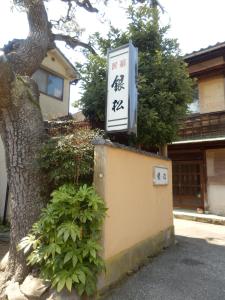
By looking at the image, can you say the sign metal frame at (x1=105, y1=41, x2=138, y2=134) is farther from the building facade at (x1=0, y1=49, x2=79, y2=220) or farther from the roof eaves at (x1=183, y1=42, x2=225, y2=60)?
the roof eaves at (x1=183, y1=42, x2=225, y2=60)

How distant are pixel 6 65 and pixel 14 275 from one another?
3.88 metres

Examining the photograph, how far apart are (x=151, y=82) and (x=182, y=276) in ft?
14.5

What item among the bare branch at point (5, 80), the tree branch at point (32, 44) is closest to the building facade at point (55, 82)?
the tree branch at point (32, 44)

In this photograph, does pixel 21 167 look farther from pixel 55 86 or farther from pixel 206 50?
pixel 206 50

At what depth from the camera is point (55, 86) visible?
1295 centimetres

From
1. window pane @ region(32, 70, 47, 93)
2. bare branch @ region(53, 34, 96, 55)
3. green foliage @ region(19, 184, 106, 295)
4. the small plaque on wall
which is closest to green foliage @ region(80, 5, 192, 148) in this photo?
the small plaque on wall

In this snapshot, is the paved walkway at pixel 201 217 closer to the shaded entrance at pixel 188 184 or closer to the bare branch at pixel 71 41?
the shaded entrance at pixel 188 184

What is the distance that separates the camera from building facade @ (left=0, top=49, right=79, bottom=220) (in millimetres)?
11977

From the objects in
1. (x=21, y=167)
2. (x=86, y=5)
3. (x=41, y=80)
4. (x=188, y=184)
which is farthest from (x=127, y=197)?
(x=41, y=80)

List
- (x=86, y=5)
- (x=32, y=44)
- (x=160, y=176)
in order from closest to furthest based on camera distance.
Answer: (x=32, y=44) < (x=160, y=176) < (x=86, y=5)

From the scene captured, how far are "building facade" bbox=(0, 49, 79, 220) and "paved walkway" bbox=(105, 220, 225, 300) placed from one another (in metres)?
7.35

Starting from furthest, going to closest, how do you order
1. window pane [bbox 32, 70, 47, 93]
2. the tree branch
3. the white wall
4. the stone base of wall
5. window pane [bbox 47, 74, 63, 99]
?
window pane [bbox 47, 74, 63, 99] → window pane [bbox 32, 70, 47, 93] → the white wall → the tree branch → the stone base of wall

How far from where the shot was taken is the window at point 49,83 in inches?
470

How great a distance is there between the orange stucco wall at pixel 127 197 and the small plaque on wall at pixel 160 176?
0.39ft
